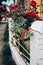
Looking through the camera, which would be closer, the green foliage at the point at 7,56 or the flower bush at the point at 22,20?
the flower bush at the point at 22,20

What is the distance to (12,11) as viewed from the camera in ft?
24.7

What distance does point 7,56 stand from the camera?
7855 millimetres

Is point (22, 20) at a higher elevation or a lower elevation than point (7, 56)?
higher

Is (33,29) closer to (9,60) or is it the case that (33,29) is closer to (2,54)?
(9,60)

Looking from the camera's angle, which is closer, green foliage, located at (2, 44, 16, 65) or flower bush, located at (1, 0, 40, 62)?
flower bush, located at (1, 0, 40, 62)

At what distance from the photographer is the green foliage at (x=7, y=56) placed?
716 cm

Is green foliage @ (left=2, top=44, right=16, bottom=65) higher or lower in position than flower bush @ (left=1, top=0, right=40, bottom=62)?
lower

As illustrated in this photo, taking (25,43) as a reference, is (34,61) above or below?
above

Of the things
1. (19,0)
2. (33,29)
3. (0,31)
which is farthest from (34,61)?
(19,0)

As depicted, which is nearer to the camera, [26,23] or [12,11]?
[26,23]

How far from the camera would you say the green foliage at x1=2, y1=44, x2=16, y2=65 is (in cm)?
716

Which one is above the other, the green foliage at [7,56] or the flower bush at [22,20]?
the flower bush at [22,20]

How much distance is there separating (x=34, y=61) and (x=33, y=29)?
529mm

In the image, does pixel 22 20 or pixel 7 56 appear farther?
pixel 7 56
